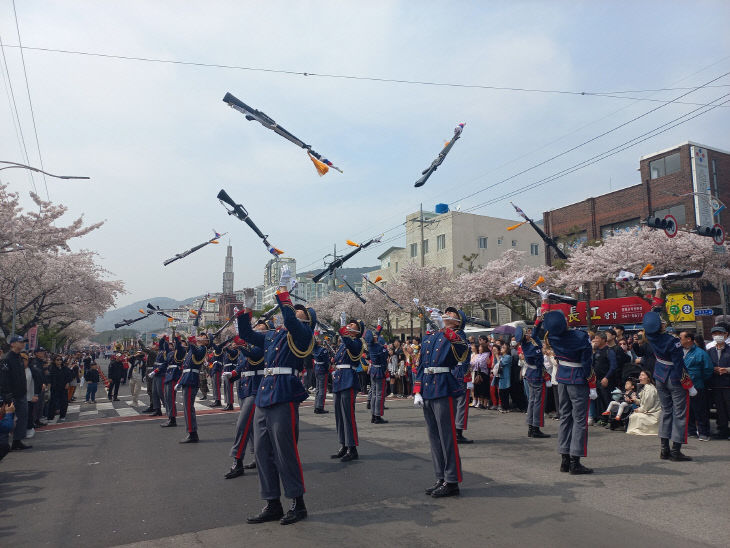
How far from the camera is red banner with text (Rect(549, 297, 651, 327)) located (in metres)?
25.3

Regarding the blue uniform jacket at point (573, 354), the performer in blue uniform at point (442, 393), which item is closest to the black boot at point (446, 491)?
the performer in blue uniform at point (442, 393)

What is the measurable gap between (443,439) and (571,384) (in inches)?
86.4

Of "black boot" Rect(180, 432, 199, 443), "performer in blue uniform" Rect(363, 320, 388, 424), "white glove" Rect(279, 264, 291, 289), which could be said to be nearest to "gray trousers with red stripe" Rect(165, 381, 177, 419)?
"black boot" Rect(180, 432, 199, 443)

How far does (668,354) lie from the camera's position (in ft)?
26.0

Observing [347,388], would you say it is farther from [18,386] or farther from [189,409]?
[18,386]

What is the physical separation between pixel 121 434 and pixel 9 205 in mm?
17642

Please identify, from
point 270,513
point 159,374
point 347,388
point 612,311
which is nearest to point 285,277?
point 270,513

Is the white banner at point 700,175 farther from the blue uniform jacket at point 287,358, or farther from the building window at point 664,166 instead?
the blue uniform jacket at point 287,358

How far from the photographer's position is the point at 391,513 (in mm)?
5379

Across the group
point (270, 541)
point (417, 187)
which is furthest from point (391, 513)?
point (417, 187)

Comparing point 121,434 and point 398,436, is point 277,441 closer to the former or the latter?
point 398,436

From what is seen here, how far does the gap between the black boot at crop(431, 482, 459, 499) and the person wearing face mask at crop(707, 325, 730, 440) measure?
6243mm

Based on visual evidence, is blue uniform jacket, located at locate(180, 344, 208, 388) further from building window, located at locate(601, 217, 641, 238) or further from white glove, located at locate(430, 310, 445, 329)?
building window, located at locate(601, 217, 641, 238)

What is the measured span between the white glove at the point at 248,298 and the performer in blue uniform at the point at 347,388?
2856 millimetres
